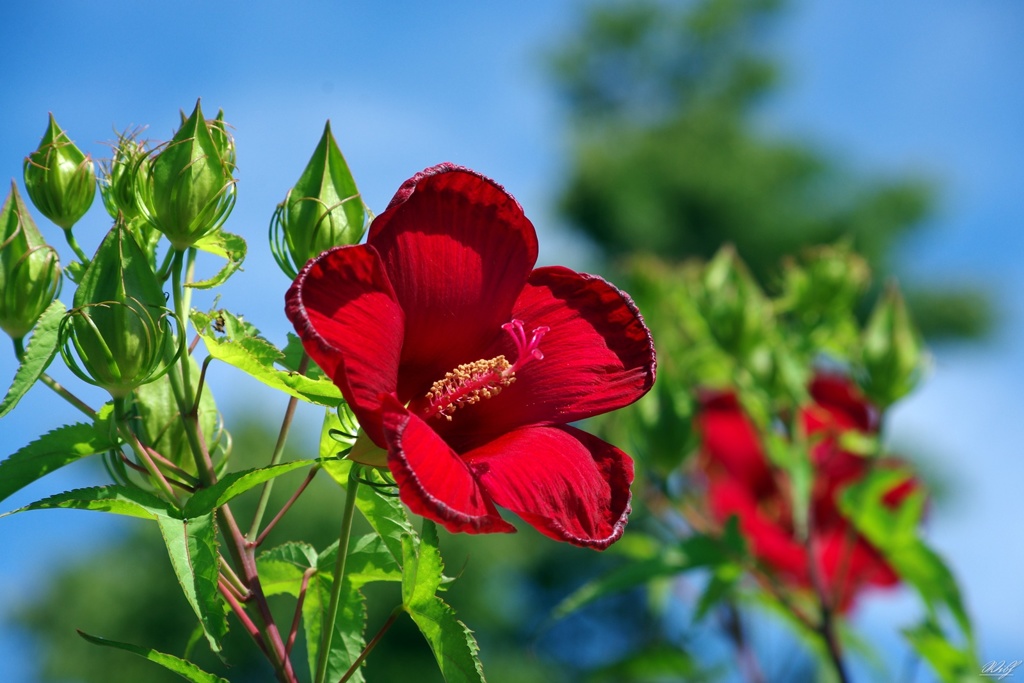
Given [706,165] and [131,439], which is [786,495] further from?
[706,165]

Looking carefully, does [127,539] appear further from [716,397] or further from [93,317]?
[93,317]

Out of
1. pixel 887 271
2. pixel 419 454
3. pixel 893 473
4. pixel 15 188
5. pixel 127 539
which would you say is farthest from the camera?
pixel 887 271

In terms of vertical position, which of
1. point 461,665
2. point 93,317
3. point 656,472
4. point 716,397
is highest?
point 716,397

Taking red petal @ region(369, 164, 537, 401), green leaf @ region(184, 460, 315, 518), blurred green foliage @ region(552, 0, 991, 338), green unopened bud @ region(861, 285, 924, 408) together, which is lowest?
green leaf @ region(184, 460, 315, 518)

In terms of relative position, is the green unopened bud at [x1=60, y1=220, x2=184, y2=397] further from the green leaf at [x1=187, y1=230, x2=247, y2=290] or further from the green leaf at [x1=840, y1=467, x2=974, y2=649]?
the green leaf at [x1=840, y1=467, x2=974, y2=649]

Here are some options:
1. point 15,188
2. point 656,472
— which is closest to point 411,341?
point 15,188

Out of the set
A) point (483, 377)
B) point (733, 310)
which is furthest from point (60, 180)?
point (733, 310)

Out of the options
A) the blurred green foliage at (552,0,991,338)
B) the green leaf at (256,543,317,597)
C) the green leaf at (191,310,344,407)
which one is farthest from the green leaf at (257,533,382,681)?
the blurred green foliage at (552,0,991,338)
